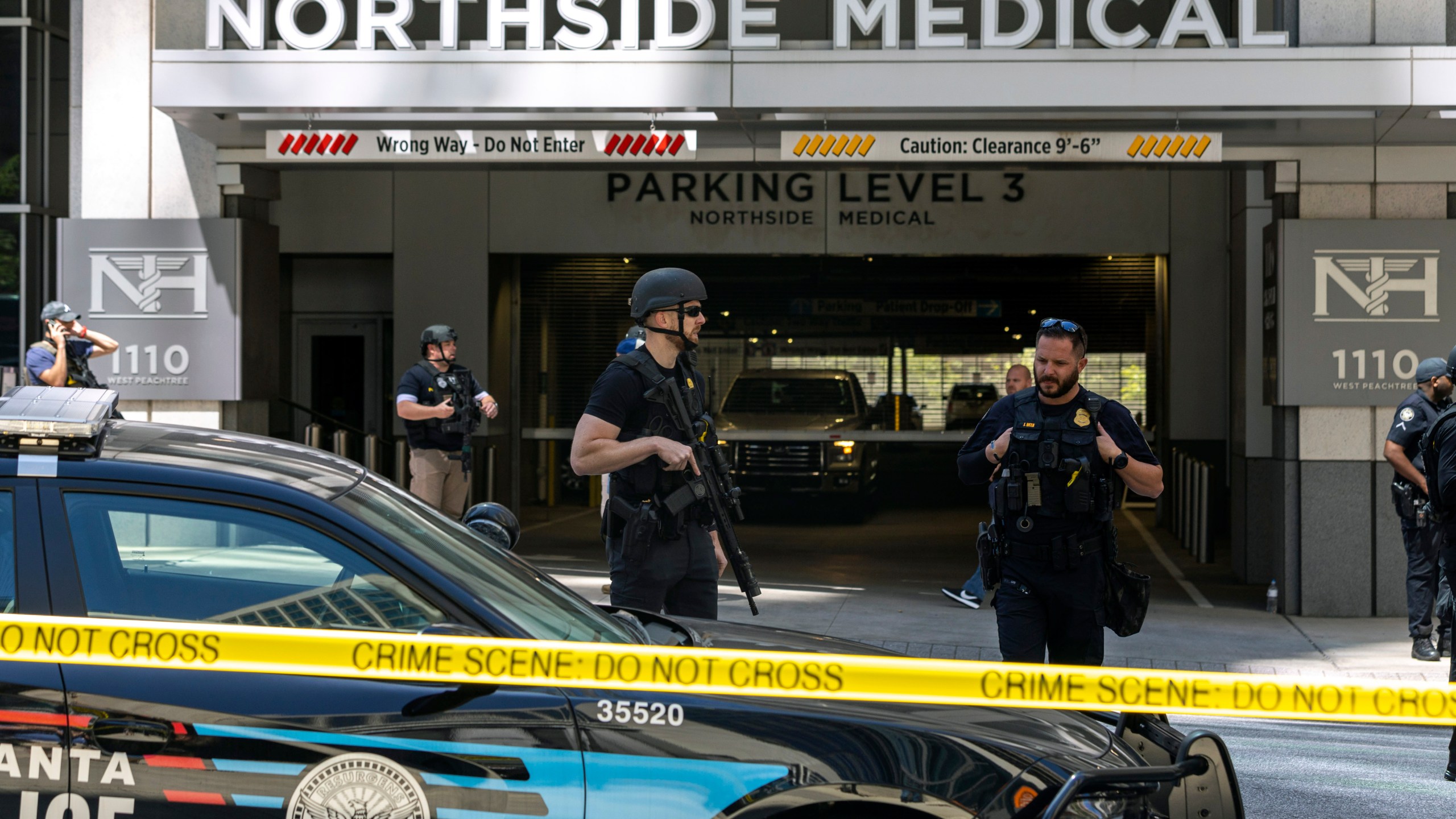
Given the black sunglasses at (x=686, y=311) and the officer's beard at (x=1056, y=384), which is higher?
the black sunglasses at (x=686, y=311)

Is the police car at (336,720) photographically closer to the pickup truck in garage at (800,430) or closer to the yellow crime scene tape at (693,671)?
the yellow crime scene tape at (693,671)

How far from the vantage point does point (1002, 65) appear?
898 cm

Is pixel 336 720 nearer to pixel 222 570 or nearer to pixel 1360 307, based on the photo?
pixel 222 570

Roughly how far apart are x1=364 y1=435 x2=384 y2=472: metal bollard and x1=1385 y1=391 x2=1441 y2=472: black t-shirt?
29.7ft

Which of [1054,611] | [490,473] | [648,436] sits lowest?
[490,473]

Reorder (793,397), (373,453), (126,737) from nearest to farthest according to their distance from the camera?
(126,737) < (373,453) < (793,397)

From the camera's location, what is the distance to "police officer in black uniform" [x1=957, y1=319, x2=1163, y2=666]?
4762 millimetres

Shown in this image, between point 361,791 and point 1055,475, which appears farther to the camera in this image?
point 1055,475

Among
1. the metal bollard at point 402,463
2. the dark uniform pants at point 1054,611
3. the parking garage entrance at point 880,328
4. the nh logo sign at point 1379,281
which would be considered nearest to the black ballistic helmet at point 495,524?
the dark uniform pants at point 1054,611

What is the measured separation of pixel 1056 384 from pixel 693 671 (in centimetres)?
229

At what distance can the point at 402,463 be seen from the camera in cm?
1466

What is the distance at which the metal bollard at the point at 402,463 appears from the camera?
14398 millimetres

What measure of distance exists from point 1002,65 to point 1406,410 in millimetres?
3299

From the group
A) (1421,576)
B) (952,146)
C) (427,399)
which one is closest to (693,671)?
(1421,576)
